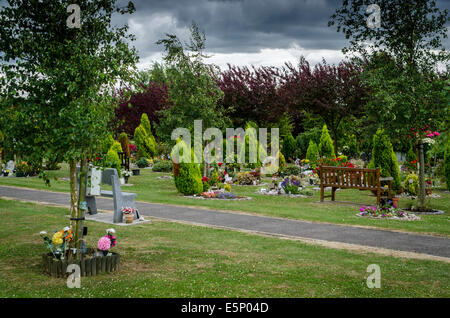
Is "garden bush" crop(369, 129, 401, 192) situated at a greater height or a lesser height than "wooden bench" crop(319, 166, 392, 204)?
greater

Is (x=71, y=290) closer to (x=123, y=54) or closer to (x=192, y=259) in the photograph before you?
(x=192, y=259)

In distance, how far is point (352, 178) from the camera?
13617 mm

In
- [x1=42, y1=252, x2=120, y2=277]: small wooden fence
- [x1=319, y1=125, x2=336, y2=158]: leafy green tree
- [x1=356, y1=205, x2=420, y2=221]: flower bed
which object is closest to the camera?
[x1=42, y1=252, x2=120, y2=277]: small wooden fence

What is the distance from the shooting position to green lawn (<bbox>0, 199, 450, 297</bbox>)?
5.30 m

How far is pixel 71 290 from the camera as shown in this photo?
5.32 m

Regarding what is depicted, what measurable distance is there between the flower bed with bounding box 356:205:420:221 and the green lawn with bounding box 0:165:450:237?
0.98 ft

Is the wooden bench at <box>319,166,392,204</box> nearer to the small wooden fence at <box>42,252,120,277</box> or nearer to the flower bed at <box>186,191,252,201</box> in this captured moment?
the flower bed at <box>186,191,252,201</box>

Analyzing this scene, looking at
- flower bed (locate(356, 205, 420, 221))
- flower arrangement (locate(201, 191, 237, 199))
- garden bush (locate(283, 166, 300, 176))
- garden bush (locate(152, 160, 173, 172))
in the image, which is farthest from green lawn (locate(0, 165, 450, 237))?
garden bush (locate(152, 160, 173, 172))

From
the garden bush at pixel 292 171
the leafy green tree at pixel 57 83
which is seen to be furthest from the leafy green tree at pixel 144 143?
the leafy green tree at pixel 57 83

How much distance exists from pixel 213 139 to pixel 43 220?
11.8m

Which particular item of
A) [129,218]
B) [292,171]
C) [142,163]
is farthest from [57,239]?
[142,163]
